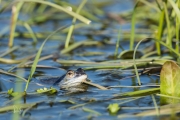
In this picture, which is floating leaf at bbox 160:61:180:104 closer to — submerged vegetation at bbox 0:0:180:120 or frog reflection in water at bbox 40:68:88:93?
submerged vegetation at bbox 0:0:180:120

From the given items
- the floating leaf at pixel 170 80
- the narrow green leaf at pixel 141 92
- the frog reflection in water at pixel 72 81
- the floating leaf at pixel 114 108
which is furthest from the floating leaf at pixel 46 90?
the floating leaf at pixel 170 80

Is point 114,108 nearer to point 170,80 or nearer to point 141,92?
point 141,92

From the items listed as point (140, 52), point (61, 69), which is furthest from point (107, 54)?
point (61, 69)

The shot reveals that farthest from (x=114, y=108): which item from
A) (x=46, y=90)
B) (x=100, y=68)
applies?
(x=100, y=68)

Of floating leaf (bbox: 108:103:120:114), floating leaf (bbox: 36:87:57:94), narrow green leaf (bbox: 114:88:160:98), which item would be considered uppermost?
floating leaf (bbox: 36:87:57:94)

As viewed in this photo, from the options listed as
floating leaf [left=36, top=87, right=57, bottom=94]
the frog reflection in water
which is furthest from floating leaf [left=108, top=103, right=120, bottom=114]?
the frog reflection in water

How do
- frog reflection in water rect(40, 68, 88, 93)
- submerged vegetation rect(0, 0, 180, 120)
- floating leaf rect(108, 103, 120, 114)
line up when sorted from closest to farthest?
floating leaf rect(108, 103, 120, 114) → submerged vegetation rect(0, 0, 180, 120) → frog reflection in water rect(40, 68, 88, 93)

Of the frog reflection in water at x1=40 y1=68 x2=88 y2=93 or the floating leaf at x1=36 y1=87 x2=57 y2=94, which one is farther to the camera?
the frog reflection in water at x1=40 y1=68 x2=88 y2=93

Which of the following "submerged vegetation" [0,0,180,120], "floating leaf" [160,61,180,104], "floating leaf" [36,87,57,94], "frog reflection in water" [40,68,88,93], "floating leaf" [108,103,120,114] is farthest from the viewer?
"frog reflection in water" [40,68,88,93]
